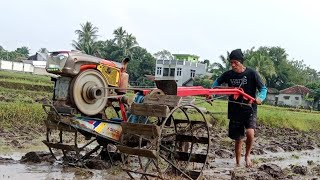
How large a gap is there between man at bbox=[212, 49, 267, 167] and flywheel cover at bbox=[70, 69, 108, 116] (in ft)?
6.26

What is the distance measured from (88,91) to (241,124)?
2.45 m

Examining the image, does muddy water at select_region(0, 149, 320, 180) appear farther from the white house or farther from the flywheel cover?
the white house

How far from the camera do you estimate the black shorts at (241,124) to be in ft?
22.0

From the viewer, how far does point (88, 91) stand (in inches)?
224

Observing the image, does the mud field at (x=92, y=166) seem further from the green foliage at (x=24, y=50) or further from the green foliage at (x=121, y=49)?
the green foliage at (x=24, y=50)

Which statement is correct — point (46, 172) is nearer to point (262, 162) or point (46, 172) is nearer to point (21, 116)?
point (262, 162)

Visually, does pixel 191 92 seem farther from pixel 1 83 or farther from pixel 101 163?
pixel 1 83

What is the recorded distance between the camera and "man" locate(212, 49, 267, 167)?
662 cm

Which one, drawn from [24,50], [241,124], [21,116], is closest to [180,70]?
[21,116]

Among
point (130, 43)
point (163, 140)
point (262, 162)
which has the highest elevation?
point (130, 43)

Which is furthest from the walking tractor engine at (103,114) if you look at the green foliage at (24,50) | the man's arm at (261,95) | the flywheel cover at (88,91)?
the green foliage at (24,50)

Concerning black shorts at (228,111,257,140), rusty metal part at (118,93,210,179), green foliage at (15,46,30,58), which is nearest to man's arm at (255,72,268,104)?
black shorts at (228,111,257,140)

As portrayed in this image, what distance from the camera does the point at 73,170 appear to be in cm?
555

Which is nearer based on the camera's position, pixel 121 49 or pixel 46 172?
pixel 46 172
